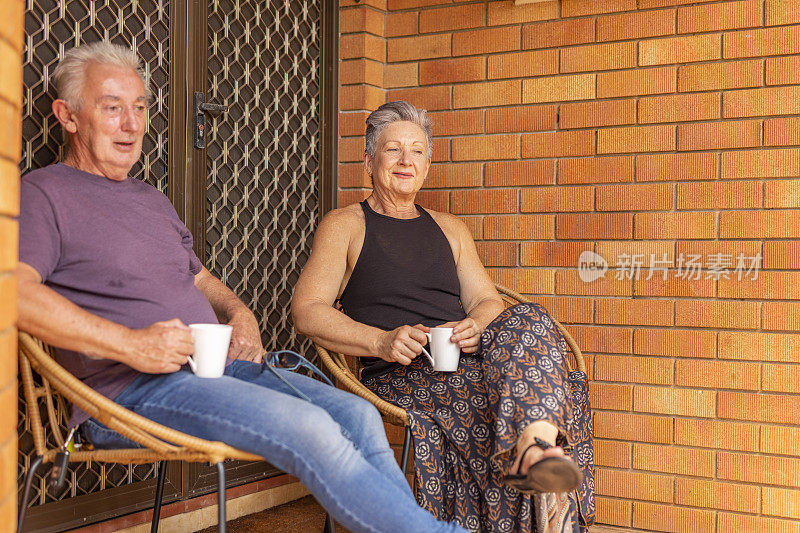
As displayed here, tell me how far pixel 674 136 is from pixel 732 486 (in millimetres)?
1198

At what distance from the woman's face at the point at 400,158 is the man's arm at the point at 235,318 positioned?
68 centimetres

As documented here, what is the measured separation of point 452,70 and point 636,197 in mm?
891

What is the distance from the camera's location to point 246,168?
9.09 feet

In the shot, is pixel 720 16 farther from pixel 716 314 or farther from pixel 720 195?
pixel 716 314

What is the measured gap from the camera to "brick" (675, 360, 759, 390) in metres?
2.59

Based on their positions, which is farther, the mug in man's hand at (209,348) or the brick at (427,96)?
the brick at (427,96)

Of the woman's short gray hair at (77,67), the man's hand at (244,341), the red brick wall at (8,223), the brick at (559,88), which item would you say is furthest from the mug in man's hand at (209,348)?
the brick at (559,88)

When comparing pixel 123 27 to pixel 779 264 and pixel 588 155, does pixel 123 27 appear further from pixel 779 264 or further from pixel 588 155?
pixel 779 264

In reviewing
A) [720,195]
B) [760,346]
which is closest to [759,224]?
[720,195]

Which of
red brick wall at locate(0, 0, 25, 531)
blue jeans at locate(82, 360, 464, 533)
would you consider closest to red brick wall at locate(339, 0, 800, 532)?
blue jeans at locate(82, 360, 464, 533)

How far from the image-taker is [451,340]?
2.04 meters

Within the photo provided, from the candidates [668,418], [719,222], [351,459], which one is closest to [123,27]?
[351,459]

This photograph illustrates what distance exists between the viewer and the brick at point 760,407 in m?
2.54

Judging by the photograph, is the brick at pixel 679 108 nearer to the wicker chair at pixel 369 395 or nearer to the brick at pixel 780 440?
the wicker chair at pixel 369 395
